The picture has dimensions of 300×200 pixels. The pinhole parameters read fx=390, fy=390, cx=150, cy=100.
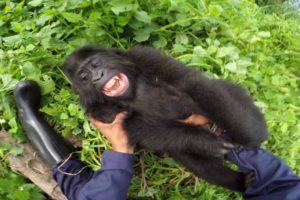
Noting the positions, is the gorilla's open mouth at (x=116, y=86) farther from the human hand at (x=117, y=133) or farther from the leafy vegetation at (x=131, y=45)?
the leafy vegetation at (x=131, y=45)

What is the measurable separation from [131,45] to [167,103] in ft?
1.82

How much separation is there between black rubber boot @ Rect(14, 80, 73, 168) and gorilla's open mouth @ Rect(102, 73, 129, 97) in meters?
0.48

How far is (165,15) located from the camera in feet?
7.66

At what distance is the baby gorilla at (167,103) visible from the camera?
6.23ft

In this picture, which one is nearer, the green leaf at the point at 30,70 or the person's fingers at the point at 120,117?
the person's fingers at the point at 120,117

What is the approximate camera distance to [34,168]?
2.26m

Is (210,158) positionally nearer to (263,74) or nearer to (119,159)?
(119,159)

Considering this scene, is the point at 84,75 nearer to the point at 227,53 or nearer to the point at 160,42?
the point at 160,42

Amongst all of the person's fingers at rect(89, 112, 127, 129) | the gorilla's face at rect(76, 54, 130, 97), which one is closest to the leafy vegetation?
the person's fingers at rect(89, 112, 127, 129)

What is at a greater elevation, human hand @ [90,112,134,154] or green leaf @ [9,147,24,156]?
human hand @ [90,112,134,154]

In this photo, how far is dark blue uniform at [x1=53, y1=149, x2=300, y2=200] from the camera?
187 centimetres

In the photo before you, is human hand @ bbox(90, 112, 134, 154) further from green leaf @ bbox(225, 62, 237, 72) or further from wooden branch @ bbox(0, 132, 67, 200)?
green leaf @ bbox(225, 62, 237, 72)

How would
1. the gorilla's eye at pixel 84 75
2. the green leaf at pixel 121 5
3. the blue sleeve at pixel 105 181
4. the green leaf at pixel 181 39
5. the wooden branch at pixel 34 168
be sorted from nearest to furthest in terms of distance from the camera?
the blue sleeve at pixel 105 181 < the gorilla's eye at pixel 84 75 < the green leaf at pixel 121 5 < the wooden branch at pixel 34 168 < the green leaf at pixel 181 39

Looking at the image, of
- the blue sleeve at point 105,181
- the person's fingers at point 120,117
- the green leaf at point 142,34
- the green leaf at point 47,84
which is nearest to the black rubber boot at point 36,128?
the green leaf at point 47,84
